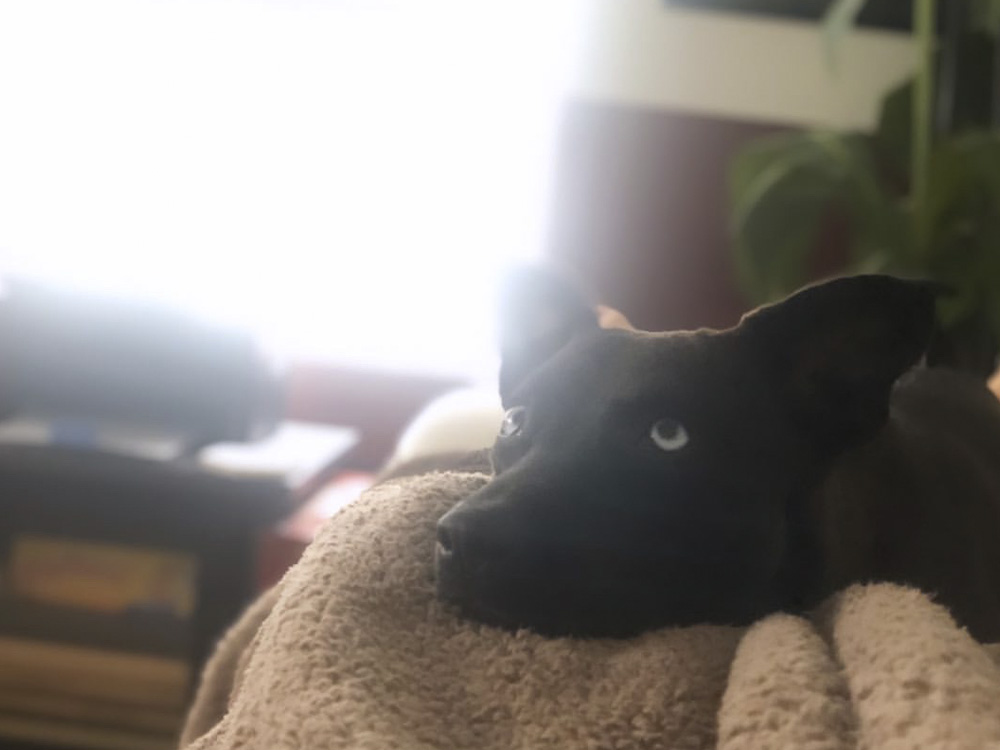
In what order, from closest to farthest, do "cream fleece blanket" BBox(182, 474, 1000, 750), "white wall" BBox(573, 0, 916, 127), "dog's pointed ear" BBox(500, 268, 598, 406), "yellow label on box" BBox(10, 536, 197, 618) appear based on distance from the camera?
"cream fleece blanket" BBox(182, 474, 1000, 750) < "dog's pointed ear" BBox(500, 268, 598, 406) < "yellow label on box" BBox(10, 536, 197, 618) < "white wall" BBox(573, 0, 916, 127)

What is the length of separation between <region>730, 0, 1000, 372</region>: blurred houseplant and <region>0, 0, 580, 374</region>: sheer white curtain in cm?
29

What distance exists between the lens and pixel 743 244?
54.3 inches

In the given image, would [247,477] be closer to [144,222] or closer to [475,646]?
[144,222]

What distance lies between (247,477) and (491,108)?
0.60 m

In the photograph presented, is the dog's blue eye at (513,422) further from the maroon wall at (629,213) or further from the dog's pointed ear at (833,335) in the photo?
the maroon wall at (629,213)

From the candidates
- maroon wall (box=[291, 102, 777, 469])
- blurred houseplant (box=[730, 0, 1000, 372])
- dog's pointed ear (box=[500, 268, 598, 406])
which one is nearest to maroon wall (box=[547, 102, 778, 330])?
maroon wall (box=[291, 102, 777, 469])

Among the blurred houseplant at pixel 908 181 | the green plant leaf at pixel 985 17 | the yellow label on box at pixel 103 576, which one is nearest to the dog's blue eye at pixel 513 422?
the blurred houseplant at pixel 908 181

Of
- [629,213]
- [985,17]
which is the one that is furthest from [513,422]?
[985,17]

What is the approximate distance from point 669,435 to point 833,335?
0.23 ft

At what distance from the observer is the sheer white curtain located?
1390 millimetres

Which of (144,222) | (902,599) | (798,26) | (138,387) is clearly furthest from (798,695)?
(798,26)

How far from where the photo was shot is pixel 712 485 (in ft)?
1.14

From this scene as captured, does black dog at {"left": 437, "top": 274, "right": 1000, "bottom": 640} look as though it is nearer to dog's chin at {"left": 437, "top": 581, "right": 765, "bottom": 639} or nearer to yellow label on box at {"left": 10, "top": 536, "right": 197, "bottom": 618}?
dog's chin at {"left": 437, "top": 581, "right": 765, "bottom": 639}

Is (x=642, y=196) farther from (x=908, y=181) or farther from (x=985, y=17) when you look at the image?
(x=985, y=17)
